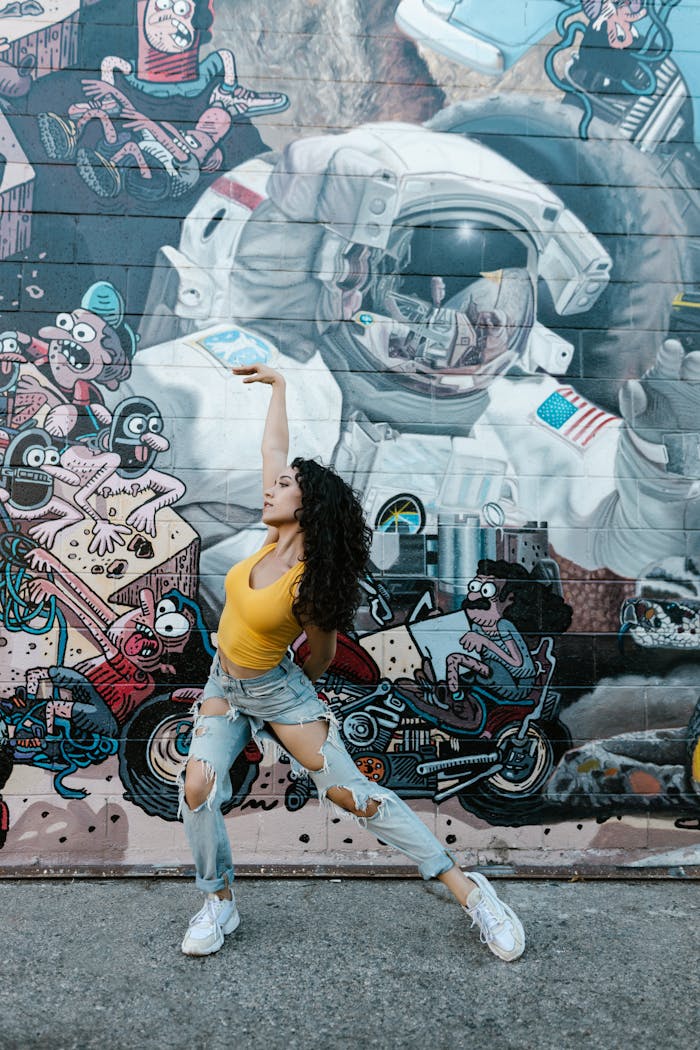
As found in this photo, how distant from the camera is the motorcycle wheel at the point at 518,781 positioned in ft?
13.2

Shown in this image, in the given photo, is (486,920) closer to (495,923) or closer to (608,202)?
(495,923)

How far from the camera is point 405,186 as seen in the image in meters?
4.26

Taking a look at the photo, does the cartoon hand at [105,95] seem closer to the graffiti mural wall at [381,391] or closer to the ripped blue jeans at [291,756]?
the graffiti mural wall at [381,391]

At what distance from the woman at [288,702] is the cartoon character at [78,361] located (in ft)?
4.62

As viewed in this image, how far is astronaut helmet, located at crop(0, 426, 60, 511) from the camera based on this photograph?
4.06m

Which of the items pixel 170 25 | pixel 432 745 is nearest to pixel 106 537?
pixel 432 745

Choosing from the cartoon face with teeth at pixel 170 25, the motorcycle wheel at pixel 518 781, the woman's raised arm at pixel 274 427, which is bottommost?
the motorcycle wheel at pixel 518 781

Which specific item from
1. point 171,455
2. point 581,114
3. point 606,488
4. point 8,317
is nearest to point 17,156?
point 8,317

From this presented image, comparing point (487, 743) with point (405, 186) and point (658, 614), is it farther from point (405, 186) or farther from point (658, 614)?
point (405, 186)

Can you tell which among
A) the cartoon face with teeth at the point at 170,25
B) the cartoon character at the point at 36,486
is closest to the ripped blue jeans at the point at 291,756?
the cartoon character at the point at 36,486

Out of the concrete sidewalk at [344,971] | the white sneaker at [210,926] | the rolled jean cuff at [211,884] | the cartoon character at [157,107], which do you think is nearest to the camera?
the concrete sidewalk at [344,971]

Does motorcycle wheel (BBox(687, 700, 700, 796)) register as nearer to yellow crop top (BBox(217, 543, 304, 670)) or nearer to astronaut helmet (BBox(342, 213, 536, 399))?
astronaut helmet (BBox(342, 213, 536, 399))

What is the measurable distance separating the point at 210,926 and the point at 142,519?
1.88 metres

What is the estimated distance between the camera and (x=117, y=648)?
4.02 meters
